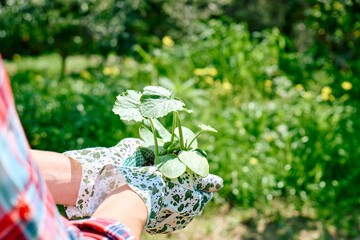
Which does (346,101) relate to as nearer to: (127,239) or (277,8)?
(277,8)

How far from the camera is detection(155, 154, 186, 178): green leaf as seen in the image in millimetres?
1015

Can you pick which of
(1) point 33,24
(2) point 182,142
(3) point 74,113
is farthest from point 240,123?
(1) point 33,24

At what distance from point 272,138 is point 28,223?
2.11m

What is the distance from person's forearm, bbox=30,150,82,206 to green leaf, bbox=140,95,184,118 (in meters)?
0.24

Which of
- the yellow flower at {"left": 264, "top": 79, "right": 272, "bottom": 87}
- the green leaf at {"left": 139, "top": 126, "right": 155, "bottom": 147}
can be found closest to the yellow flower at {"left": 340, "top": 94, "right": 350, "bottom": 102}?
the yellow flower at {"left": 264, "top": 79, "right": 272, "bottom": 87}

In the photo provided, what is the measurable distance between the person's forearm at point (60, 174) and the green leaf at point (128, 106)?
0.60 ft

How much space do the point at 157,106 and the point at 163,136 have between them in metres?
0.17

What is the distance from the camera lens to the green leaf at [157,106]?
1.06 metres

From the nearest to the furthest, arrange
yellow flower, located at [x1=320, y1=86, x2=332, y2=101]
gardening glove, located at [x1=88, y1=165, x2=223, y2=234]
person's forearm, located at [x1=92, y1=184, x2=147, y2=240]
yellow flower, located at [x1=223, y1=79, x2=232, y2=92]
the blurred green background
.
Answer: person's forearm, located at [x1=92, y1=184, x2=147, y2=240] < gardening glove, located at [x1=88, y1=165, x2=223, y2=234] < the blurred green background < yellow flower, located at [x1=320, y1=86, x2=332, y2=101] < yellow flower, located at [x1=223, y1=79, x2=232, y2=92]

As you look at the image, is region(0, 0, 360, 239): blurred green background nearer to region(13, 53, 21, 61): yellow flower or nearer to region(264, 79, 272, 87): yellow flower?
region(264, 79, 272, 87): yellow flower


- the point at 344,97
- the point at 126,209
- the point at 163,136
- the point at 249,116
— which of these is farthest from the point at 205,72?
the point at 126,209

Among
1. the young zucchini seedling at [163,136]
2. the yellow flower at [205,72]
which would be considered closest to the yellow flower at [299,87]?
the yellow flower at [205,72]

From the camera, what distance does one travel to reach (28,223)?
52 cm

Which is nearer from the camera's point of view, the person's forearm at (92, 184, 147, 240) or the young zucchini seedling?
the person's forearm at (92, 184, 147, 240)
